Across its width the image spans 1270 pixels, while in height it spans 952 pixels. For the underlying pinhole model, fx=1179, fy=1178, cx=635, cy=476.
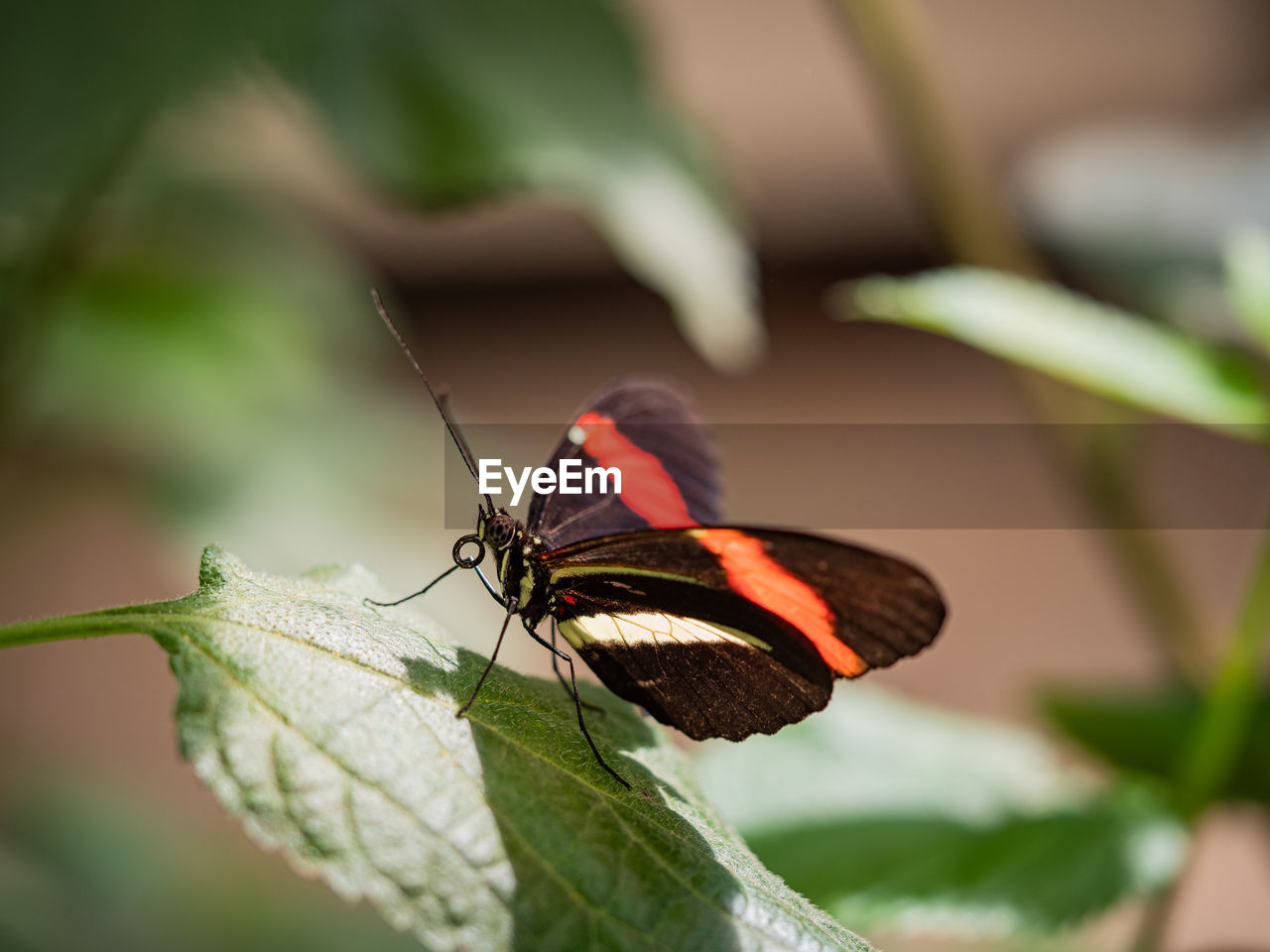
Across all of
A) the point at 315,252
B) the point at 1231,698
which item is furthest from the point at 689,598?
the point at 315,252

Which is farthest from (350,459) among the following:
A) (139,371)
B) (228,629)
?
(228,629)

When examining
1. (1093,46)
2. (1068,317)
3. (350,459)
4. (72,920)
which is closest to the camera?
(1068,317)

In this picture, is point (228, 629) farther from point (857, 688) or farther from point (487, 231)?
point (487, 231)

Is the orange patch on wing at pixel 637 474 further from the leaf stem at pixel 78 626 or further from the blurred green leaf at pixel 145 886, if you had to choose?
the blurred green leaf at pixel 145 886

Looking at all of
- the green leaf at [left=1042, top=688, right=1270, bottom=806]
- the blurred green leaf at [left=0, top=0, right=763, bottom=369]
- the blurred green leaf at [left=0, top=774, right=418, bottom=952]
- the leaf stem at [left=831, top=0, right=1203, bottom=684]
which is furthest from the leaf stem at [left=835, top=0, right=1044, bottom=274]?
the blurred green leaf at [left=0, top=774, right=418, bottom=952]

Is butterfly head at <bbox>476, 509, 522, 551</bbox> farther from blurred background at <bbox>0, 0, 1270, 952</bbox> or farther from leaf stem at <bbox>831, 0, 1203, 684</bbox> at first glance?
leaf stem at <bbox>831, 0, 1203, 684</bbox>

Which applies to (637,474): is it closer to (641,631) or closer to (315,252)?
(641,631)
